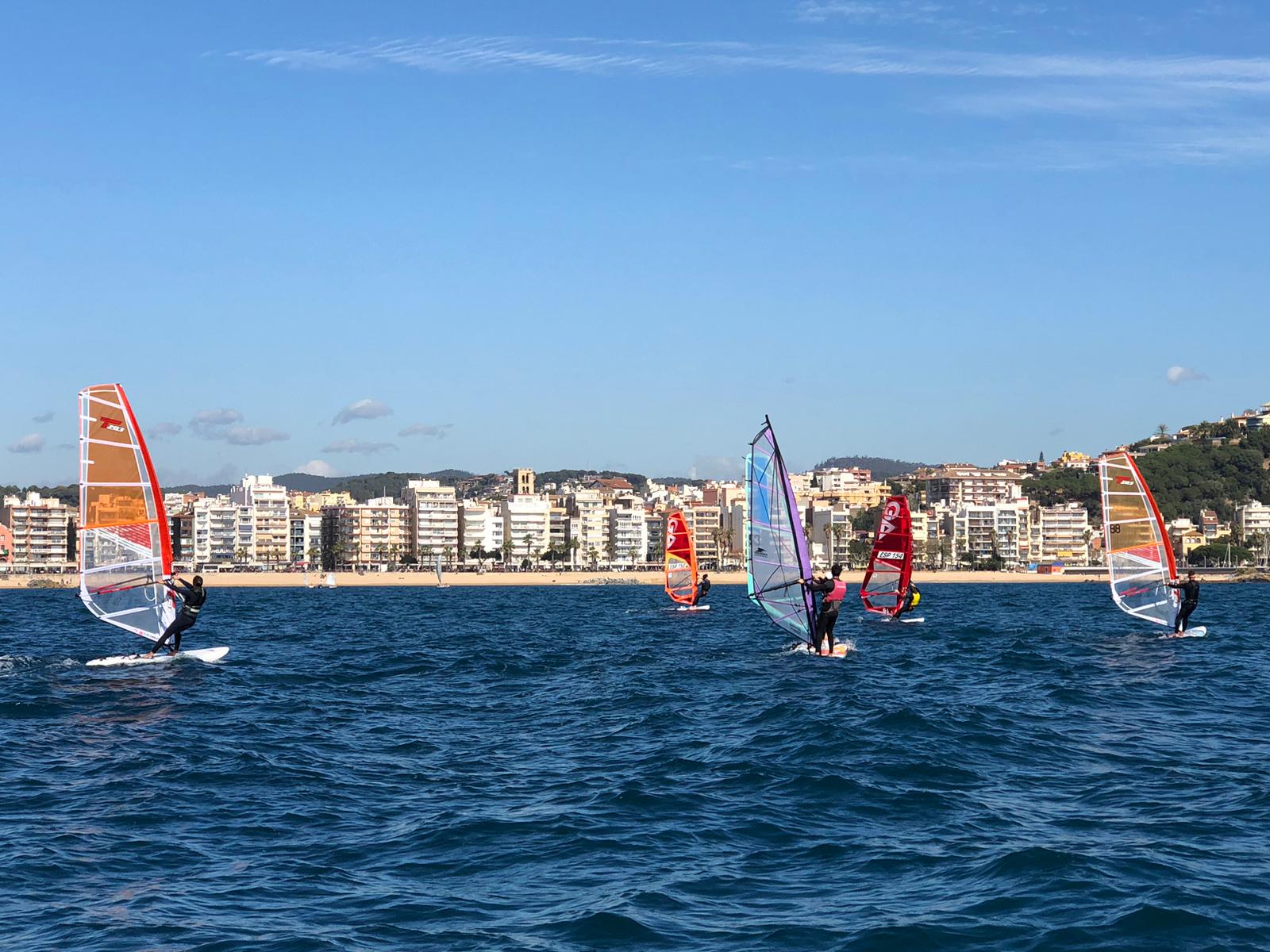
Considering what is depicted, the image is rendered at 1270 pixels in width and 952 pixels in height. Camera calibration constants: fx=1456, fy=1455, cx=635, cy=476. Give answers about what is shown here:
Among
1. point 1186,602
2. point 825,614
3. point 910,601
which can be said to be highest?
point 825,614

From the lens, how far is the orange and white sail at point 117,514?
28.5 m

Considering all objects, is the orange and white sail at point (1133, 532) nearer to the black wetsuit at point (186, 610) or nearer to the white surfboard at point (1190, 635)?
the white surfboard at point (1190, 635)

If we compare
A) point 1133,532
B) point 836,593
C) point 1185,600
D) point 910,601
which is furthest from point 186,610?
point 910,601

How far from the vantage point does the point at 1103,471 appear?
39.7m

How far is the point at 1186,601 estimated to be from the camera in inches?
1596

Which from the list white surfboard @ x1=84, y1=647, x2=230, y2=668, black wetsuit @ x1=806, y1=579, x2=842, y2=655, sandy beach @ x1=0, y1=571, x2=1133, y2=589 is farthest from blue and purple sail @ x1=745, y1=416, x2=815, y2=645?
sandy beach @ x1=0, y1=571, x2=1133, y2=589

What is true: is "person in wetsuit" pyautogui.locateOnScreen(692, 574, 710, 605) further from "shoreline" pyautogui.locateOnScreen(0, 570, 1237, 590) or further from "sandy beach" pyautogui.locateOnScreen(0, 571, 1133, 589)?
"sandy beach" pyautogui.locateOnScreen(0, 571, 1133, 589)

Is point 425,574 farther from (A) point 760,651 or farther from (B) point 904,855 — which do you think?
(B) point 904,855

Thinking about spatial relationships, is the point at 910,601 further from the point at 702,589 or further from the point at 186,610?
the point at 186,610

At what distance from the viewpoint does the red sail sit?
5041cm

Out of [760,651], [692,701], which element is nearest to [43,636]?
[760,651]

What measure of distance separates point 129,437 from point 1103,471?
82.9 feet

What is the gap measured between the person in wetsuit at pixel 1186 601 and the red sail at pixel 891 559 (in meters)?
10.4

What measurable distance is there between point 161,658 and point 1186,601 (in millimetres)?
27158
